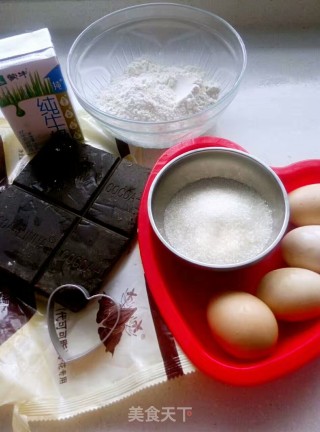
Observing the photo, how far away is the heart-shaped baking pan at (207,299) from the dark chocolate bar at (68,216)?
0.06 m

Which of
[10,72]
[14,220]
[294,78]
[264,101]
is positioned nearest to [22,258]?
[14,220]

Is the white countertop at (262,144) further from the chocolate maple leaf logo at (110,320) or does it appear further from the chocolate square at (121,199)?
the chocolate square at (121,199)

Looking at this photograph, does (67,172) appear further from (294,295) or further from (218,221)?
(294,295)

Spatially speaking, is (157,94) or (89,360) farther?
(157,94)

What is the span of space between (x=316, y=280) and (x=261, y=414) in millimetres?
219

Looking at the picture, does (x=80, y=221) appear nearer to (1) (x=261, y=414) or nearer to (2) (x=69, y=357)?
(2) (x=69, y=357)

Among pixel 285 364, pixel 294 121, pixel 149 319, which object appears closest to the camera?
pixel 285 364

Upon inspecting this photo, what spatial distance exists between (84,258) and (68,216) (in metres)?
0.09

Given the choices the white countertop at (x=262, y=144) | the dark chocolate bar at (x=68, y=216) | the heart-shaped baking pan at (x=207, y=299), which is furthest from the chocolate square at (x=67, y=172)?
the white countertop at (x=262, y=144)

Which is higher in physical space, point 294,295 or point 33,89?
point 33,89

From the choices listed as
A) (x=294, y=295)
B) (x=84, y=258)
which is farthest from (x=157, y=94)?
(x=294, y=295)

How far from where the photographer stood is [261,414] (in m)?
0.66

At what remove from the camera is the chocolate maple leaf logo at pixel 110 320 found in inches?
28.4

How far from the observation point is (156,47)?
3.39 feet
